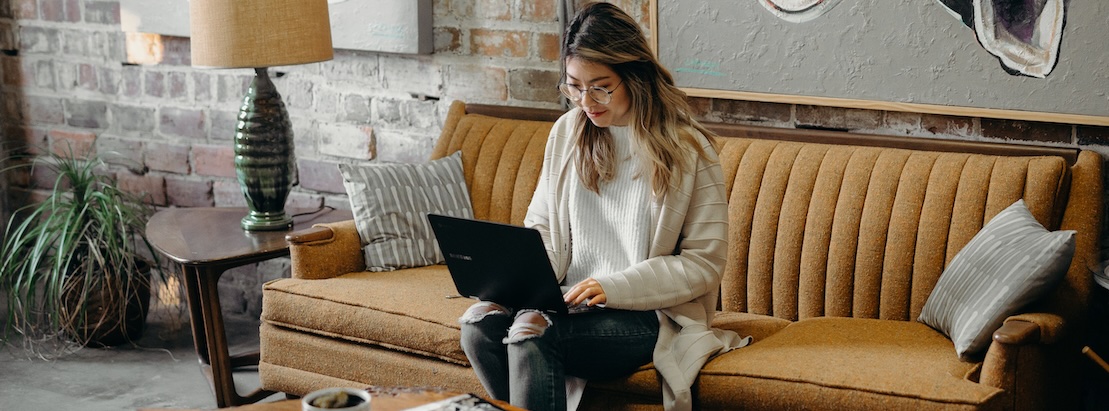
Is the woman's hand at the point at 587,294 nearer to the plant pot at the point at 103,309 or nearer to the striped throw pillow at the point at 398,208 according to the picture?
the striped throw pillow at the point at 398,208

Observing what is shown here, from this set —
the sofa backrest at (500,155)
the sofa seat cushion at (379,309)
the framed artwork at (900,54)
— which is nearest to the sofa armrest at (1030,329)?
the framed artwork at (900,54)

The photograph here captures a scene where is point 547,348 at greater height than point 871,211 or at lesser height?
lesser

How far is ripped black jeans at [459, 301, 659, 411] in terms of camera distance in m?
2.16

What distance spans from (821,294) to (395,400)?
118 cm

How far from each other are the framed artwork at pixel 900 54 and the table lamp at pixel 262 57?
922mm

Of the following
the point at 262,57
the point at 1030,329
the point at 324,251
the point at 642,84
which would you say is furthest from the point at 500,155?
the point at 1030,329

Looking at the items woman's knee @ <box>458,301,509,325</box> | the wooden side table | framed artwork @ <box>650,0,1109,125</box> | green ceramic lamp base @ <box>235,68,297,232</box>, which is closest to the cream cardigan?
woman's knee @ <box>458,301,509,325</box>

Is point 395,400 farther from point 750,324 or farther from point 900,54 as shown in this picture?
point 900,54

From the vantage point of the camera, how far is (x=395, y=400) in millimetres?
1797

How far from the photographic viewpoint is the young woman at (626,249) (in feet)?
7.20

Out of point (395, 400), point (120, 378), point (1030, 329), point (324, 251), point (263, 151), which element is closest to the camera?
point (395, 400)

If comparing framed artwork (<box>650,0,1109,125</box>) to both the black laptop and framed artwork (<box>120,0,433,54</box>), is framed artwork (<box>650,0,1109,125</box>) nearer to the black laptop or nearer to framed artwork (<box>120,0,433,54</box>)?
framed artwork (<box>120,0,433,54</box>)

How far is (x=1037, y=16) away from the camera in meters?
2.54

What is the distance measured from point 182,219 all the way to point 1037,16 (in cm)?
232
